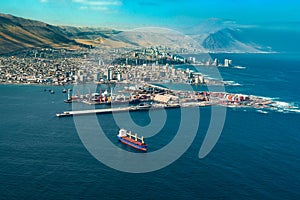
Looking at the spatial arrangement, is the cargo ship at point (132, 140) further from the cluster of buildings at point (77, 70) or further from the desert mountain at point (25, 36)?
the desert mountain at point (25, 36)

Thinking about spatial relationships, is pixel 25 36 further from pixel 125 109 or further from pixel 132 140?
pixel 132 140

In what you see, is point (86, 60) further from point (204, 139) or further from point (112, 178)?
point (112, 178)

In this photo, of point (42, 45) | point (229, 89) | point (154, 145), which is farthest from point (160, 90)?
point (42, 45)

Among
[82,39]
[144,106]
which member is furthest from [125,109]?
[82,39]

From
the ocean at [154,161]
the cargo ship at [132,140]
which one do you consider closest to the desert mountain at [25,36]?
the ocean at [154,161]

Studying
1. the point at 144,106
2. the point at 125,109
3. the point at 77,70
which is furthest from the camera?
the point at 77,70

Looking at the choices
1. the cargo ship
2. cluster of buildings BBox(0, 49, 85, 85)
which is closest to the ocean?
the cargo ship
